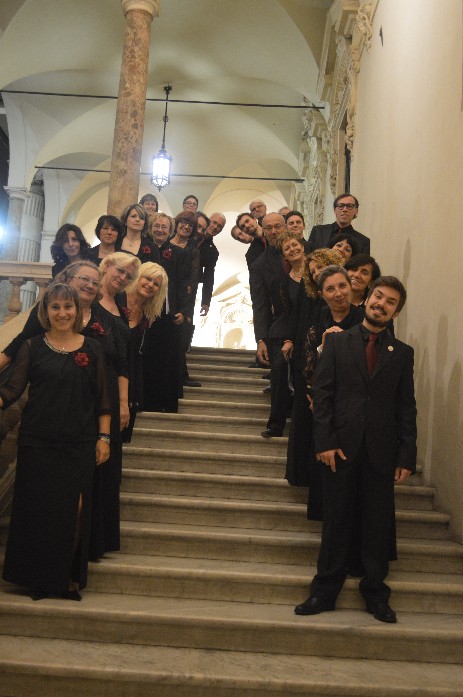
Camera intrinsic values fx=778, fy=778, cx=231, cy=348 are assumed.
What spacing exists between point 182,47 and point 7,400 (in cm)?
1282

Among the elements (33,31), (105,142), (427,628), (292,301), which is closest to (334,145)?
(33,31)

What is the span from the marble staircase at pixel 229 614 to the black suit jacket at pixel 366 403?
72 centimetres

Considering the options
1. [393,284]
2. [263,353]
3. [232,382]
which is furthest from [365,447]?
[232,382]

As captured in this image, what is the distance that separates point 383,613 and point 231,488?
1559 mm

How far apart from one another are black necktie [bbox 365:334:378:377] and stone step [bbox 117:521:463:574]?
1.07 m

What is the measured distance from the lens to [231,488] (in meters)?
4.98

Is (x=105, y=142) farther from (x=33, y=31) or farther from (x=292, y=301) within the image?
(x=292, y=301)

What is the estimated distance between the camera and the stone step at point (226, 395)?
682 cm

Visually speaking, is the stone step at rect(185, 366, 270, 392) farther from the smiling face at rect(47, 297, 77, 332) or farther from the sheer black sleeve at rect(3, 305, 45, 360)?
the smiling face at rect(47, 297, 77, 332)

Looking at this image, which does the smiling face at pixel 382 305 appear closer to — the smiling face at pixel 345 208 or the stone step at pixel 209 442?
the stone step at pixel 209 442

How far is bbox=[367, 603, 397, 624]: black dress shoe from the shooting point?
3.61m

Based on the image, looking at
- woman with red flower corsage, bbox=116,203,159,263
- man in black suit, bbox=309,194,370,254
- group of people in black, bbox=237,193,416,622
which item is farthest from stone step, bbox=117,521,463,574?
woman with red flower corsage, bbox=116,203,159,263

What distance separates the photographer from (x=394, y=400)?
380cm

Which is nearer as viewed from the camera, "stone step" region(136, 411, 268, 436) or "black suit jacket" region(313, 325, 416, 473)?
"black suit jacket" region(313, 325, 416, 473)
